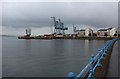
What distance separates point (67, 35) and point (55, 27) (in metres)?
35.5

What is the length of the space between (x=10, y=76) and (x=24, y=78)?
5.60 ft

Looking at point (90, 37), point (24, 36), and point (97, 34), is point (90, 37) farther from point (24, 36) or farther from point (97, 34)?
point (24, 36)

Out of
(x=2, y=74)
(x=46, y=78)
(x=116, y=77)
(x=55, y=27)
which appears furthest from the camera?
(x=55, y=27)

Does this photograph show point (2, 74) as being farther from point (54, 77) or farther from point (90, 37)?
point (90, 37)

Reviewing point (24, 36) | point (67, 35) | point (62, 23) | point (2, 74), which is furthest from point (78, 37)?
point (2, 74)

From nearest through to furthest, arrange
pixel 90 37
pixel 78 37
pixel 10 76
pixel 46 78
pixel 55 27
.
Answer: pixel 46 78, pixel 10 76, pixel 55 27, pixel 90 37, pixel 78 37

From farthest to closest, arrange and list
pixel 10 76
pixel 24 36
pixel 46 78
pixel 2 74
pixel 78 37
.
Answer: pixel 24 36
pixel 78 37
pixel 2 74
pixel 10 76
pixel 46 78

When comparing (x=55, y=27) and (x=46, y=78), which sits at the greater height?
(x=55, y=27)

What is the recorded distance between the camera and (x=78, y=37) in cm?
18188

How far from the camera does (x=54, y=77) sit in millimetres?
14656

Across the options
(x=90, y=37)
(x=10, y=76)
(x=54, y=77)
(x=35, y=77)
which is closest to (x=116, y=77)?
(x=54, y=77)

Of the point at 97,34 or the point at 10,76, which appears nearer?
the point at 10,76

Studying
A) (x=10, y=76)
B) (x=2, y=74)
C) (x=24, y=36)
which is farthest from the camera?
(x=24, y=36)

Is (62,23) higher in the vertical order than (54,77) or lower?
higher
